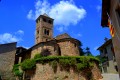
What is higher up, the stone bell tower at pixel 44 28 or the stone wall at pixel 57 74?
the stone bell tower at pixel 44 28

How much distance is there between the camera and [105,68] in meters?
48.2

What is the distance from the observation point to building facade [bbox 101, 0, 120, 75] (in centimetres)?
857

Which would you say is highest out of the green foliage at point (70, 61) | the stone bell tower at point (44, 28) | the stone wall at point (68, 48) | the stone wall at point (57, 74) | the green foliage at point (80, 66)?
the stone bell tower at point (44, 28)

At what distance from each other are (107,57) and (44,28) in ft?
96.3

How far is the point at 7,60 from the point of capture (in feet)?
149

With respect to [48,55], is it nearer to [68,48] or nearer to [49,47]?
[49,47]

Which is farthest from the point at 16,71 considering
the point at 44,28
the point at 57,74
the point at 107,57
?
the point at 44,28

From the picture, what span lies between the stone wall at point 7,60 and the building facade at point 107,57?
22.5m

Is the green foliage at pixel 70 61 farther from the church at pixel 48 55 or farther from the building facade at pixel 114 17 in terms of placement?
the building facade at pixel 114 17

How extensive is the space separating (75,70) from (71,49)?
39.0 ft

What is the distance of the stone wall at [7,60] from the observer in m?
42.3

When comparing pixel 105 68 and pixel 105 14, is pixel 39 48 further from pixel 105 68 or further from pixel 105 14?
pixel 105 14

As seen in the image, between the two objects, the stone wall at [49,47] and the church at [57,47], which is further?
the church at [57,47]

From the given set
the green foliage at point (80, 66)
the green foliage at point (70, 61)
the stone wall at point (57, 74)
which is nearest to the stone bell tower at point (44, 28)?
the stone wall at point (57, 74)
